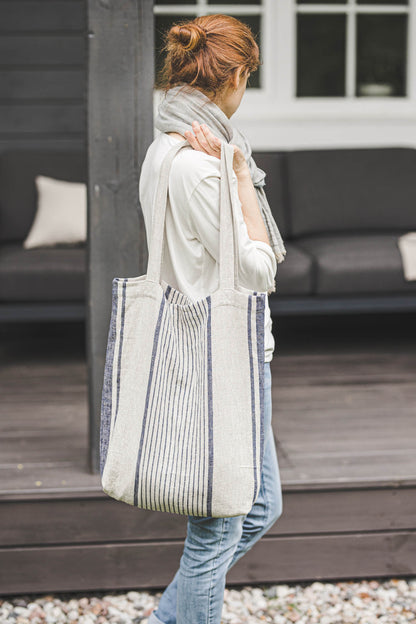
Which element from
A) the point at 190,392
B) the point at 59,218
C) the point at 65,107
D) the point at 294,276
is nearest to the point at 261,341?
the point at 190,392

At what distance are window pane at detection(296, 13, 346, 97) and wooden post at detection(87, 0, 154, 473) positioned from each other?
2.67 m

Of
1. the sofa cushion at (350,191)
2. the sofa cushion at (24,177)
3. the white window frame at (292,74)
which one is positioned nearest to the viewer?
A: the sofa cushion at (24,177)

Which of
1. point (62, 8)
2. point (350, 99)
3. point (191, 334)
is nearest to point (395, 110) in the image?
point (350, 99)

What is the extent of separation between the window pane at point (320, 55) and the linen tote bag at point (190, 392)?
3398 mm

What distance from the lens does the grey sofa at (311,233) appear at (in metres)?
3.45

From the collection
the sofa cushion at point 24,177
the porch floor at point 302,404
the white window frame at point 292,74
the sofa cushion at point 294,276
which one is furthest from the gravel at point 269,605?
the white window frame at point 292,74

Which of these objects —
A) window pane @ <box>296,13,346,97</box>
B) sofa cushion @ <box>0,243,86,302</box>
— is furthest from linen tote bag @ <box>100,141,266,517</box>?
Answer: window pane @ <box>296,13,346,97</box>

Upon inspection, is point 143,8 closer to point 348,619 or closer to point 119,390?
point 119,390

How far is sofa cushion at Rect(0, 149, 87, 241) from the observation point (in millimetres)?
3945

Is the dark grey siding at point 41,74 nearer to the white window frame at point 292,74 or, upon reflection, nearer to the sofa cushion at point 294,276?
the white window frame at point 292,74

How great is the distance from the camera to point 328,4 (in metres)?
4.44

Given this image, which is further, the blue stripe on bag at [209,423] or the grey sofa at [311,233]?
the grey sofa at [311,233]

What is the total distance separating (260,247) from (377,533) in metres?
1.14

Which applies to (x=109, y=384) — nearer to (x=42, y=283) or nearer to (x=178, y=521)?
(x=178, y=521)
